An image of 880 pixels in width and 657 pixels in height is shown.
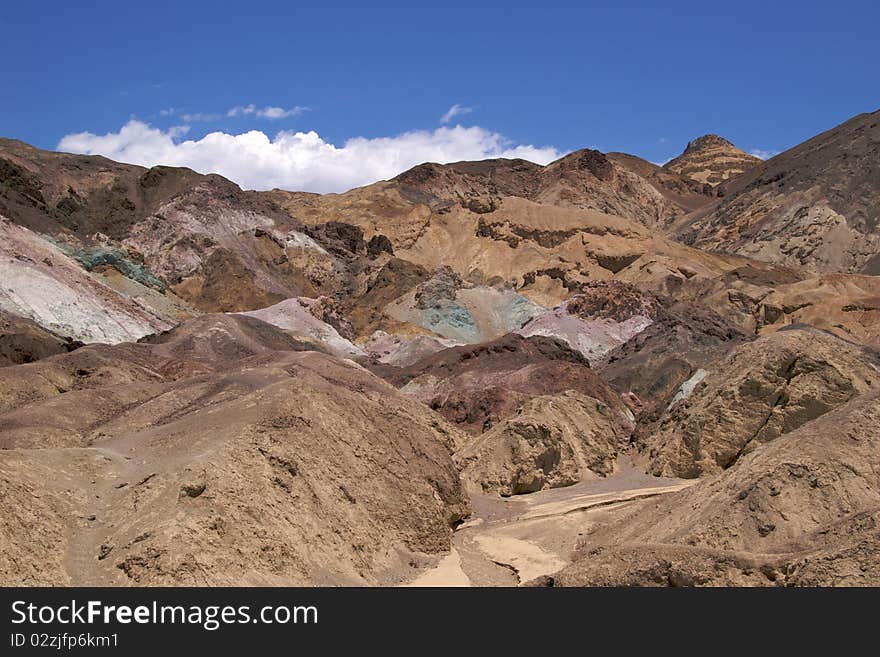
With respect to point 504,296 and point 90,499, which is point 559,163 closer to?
point 504,296

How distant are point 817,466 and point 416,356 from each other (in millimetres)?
34720

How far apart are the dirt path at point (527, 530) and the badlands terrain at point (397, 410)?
10 cm

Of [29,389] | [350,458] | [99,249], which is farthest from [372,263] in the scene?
[350,458]

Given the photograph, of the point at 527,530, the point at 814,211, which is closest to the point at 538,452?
the point at 527,530

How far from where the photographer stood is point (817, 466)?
17.0 metres

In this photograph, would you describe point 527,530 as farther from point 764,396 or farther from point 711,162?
point 711,162

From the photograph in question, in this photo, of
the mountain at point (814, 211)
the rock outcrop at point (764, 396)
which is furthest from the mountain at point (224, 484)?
the mountain at point (814, 211)

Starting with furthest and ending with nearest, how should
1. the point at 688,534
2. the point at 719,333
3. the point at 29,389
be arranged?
the point at 719,333, the point at 29,389, the point at 688,534

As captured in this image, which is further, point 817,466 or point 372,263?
point 372,263

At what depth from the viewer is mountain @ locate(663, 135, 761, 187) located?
146250 millimetres

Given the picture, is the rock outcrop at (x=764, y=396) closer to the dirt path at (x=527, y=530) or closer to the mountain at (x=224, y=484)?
the dirt path at (x=527, y=530)

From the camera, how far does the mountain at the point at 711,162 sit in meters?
146

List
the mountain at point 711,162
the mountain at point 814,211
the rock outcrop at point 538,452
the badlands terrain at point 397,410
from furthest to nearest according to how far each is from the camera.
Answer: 1. the mountain at point 711,162
2. the mountain at point 814,211
3. the rock outcrop at point 538,452
4. the badlands terrain at point 397,410

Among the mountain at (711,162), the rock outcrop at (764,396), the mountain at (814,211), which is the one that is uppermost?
the mountain at (711,162)
